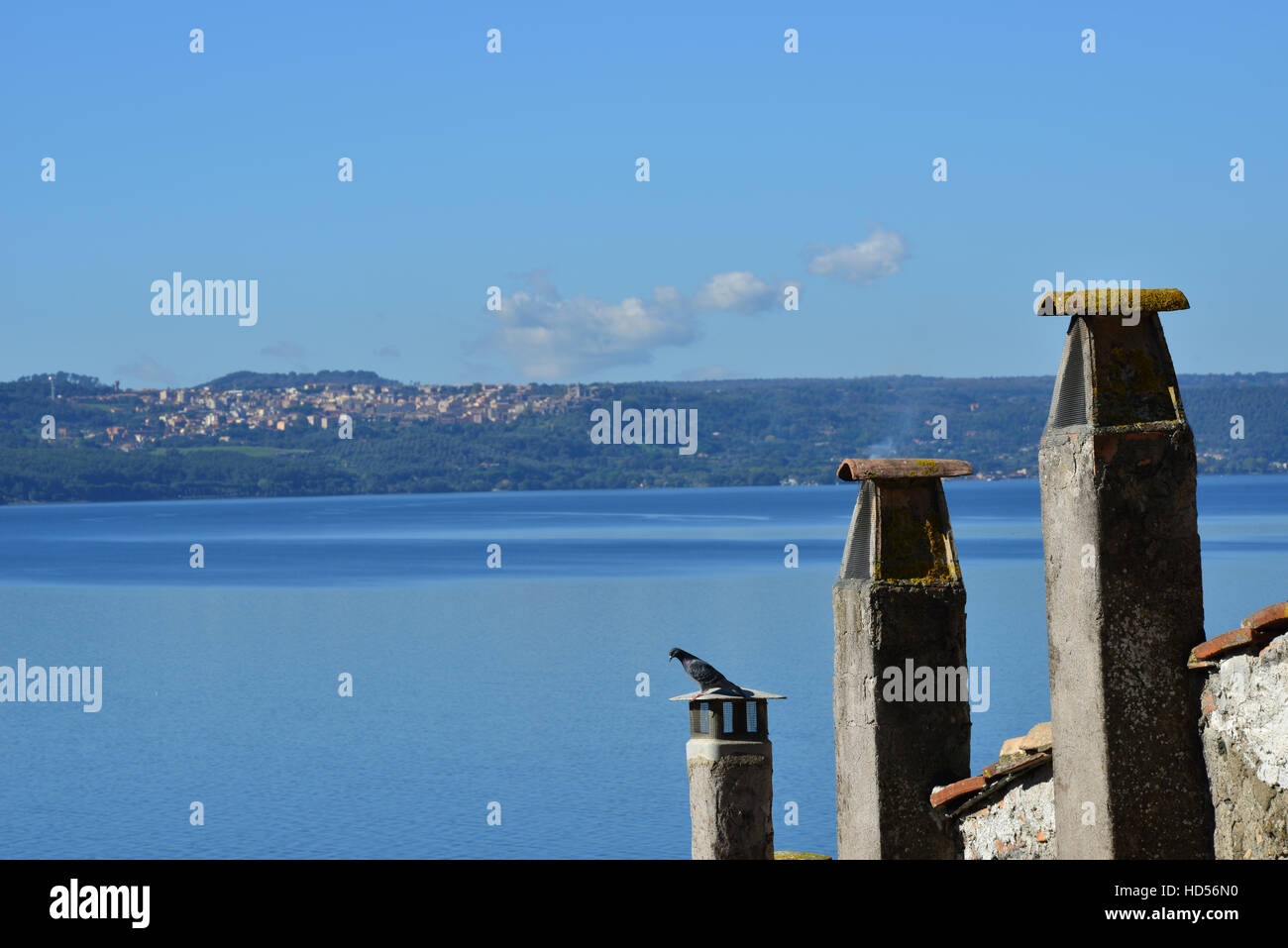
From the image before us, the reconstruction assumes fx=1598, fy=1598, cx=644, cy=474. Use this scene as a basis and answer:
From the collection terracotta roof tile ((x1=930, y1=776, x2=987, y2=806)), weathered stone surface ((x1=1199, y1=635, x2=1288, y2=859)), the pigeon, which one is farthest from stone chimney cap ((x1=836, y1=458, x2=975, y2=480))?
weathered stone surface ((x1=1199, y1=635, x2=1288, y2=859))

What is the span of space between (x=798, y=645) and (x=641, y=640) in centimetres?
1104

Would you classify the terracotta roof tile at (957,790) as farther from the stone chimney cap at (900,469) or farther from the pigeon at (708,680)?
the stone chimney cap at (900,469)

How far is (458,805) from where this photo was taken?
50.9 m

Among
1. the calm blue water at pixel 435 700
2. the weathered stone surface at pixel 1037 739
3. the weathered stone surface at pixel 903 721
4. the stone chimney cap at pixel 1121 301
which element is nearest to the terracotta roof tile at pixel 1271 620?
the stone chimney cap at pixel 1121 301

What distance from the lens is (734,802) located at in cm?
1425

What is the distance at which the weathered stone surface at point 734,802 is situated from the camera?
46.6 ft

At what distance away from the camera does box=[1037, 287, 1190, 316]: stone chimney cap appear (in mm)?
10969

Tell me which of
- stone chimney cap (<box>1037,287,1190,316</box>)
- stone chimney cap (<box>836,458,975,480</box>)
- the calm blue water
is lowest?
the calm blue water

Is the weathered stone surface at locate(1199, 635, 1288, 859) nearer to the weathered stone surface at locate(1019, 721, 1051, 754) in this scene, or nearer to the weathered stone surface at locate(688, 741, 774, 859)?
the weathered stone surface at locate(1019, 721, 1051, 754)

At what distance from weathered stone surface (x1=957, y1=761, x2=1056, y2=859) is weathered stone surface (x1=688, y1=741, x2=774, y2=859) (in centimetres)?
206

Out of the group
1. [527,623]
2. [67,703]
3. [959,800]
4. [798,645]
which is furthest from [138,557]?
[959,800]
